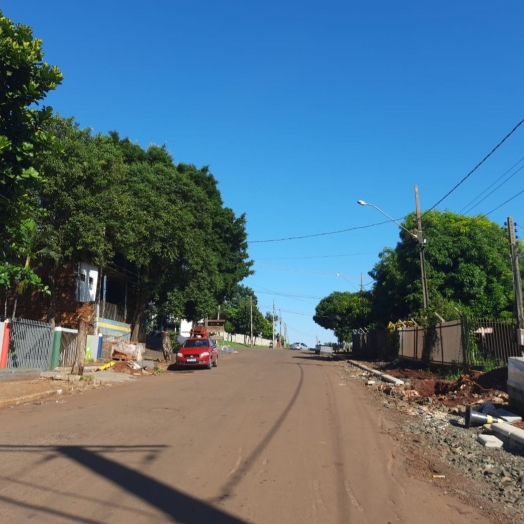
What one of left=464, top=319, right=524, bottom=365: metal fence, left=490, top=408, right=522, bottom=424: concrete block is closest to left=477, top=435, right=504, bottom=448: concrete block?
left=490, top=408, right=522, bottom=424: concrete block

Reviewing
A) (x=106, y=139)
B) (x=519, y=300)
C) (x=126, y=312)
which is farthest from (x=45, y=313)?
(x=519, y=300)

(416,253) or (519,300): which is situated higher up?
(416,253)

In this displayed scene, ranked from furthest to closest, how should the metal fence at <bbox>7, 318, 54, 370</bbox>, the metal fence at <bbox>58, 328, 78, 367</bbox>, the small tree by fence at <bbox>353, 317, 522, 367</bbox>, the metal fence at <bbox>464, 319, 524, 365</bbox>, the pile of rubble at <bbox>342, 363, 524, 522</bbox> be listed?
the metal fence at <bbox>58, 328, 78, 367</bbox> → the metal fence at <bbox>7, 318, 54, 370</bbox> → the small tree by fence at <bbox>353, 317, 522, 367</bbox> → the metal fence at <bbox>464, 319, 524, 365</bbox> → the pile of rubble at <bbox>342, 363, 524, 522</bbox>

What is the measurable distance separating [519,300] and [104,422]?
1217cm

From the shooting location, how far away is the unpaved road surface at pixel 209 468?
548 centimetres

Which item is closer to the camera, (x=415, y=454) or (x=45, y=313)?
(x=415, y=454)

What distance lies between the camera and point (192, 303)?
37.3 meters

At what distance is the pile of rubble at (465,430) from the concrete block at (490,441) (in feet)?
0.11

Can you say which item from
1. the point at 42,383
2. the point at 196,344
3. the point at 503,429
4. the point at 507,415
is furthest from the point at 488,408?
the point at 196,344

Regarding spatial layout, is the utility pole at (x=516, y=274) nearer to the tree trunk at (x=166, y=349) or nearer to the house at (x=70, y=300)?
the house at (x=70, y=300)

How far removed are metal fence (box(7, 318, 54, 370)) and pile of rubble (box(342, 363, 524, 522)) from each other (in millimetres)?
12895

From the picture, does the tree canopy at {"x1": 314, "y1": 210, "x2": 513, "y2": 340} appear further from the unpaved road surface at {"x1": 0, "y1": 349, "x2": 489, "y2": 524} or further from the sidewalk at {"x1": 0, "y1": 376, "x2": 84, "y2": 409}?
the unpaved road surface at {"x1": 0, "y1": 349, "x2": 489, "y2": 524}

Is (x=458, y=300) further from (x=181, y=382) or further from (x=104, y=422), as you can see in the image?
(x=104, y=422)

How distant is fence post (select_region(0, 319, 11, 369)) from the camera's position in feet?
63.8
